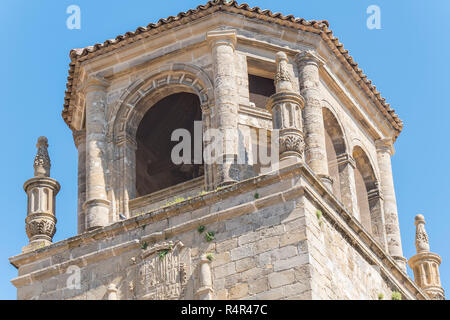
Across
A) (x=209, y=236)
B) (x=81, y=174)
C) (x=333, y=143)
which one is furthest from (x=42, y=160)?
(x=333, y=143)

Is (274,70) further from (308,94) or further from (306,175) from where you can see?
(306,175)

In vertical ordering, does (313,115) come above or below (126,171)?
above

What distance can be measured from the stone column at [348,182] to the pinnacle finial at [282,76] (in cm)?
277

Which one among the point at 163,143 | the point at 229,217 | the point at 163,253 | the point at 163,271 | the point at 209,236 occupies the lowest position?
the point at 163,271

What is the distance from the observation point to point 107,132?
2570 centimetres

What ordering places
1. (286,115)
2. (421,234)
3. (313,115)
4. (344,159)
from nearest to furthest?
(286,115) → (313,115) → (344,159) → (421,234)

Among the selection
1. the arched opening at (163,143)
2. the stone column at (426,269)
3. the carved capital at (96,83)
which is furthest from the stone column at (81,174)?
the stone column at (426,269)

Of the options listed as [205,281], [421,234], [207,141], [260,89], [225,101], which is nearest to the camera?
[205,281]

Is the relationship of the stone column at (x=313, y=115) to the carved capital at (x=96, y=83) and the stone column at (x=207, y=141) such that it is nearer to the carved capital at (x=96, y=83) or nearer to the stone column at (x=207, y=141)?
the stone column at (x=207, y=141)

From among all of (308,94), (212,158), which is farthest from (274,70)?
(212,158)

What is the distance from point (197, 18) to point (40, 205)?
439cm

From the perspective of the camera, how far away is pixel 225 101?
24.6 meters

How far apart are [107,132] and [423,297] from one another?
6.54 meters

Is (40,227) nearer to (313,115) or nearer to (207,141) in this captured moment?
(207,141)
